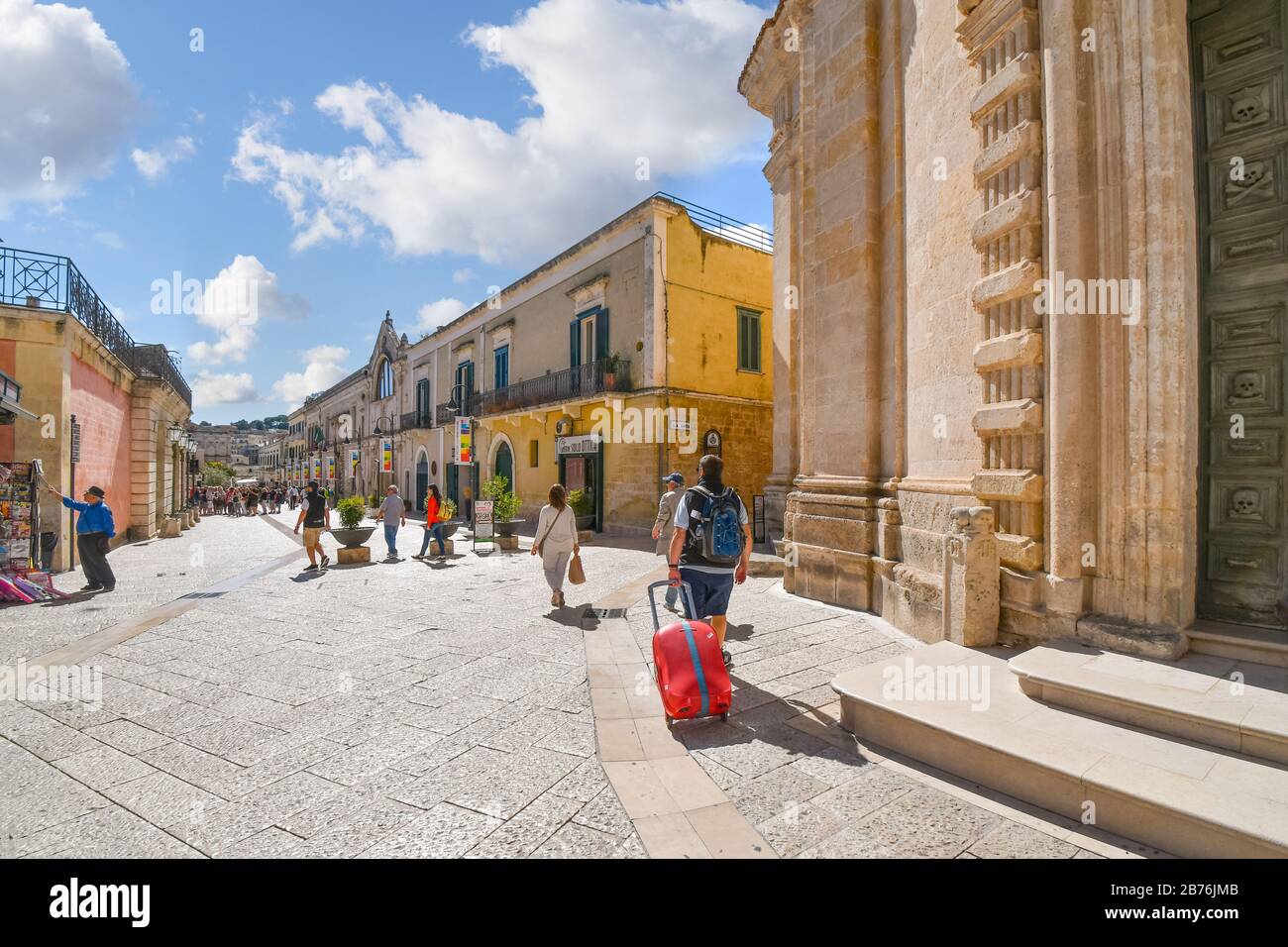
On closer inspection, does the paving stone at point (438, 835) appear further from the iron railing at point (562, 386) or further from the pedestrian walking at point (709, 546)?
the iron railing at point (562, 386)

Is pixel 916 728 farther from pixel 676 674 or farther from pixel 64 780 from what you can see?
pixel 64 780

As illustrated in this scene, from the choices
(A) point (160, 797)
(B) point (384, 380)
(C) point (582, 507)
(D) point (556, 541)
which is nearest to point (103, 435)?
(C) point (582, 507)

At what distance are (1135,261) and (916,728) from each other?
10.4ft

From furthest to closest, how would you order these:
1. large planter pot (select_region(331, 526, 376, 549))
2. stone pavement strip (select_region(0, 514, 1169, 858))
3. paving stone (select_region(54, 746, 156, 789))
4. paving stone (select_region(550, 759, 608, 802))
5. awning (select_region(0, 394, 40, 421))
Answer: large planter pot (select_region(331, 526, 376, 549)) → awning (select_region(0, 394, 40, 421)) → paving stone (select_region(54, 746, 156, 789)) → paving stone (select_region(550, 759, 608, 802)) → stone pavement strip (select_region(0, 514, 1169, 858))

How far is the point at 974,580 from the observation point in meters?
4.30

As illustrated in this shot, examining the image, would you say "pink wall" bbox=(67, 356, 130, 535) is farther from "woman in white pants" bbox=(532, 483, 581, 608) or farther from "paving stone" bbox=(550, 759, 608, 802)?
"paving stone" bbox=(550, 759, 608, 802)

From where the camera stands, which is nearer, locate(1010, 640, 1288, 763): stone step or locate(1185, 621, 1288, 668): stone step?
locate(1010, 640, 1288, 763): stone step

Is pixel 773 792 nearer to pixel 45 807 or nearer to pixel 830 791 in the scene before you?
pixel 830 791

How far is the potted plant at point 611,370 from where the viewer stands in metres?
15.7

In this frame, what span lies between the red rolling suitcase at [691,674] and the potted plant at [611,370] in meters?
12.4

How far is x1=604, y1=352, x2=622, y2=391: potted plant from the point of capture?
15664 millimetres

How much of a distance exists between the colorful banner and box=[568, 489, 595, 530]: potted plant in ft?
15.5

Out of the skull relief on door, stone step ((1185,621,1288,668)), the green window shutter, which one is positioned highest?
the green window shutter

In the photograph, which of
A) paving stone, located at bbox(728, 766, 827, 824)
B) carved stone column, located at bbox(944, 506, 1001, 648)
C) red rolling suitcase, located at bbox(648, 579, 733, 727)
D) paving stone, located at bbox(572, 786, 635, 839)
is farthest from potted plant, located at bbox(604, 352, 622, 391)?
paving stone, located at bbox(572, 786, 635, 839)
